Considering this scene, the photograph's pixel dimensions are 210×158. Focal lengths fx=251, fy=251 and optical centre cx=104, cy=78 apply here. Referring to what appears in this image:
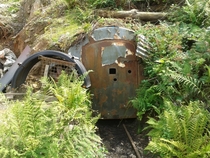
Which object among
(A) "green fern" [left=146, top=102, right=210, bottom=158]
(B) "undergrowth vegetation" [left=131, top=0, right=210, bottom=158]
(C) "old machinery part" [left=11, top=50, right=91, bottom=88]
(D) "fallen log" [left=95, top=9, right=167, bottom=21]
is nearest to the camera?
(A) "green fern" [left=146, top=102, right=210, bottom=158]

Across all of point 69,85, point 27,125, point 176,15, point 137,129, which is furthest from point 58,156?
point 176,15

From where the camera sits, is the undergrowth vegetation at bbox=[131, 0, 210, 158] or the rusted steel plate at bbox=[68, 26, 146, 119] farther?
the rusted steel plate at bbox=[68, 26, 146, 119]

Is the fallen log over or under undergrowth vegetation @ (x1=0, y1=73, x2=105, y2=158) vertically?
over

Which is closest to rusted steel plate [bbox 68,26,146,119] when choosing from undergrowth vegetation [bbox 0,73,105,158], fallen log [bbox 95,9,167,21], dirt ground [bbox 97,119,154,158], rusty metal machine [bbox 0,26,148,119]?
rusty metal machine [bbox 0,26,148,119]

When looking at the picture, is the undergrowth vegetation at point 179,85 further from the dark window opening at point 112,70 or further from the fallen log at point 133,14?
the dark window opening at point 112,70

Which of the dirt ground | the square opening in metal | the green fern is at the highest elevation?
the square opening in metal

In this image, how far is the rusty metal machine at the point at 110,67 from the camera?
5375mm

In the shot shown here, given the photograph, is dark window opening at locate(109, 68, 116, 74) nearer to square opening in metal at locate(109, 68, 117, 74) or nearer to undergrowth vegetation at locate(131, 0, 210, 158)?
square opening in metal at locate(109, 68, 117, 74)

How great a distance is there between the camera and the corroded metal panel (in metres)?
5.38

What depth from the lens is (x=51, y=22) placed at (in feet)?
22.1

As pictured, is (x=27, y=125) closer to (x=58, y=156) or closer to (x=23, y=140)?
(x=23, y=140)

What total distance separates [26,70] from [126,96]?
2.24 metres

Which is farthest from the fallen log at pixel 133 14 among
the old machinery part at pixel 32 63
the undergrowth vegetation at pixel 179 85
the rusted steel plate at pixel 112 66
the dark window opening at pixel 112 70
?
the old machinery part at pixel 32 63

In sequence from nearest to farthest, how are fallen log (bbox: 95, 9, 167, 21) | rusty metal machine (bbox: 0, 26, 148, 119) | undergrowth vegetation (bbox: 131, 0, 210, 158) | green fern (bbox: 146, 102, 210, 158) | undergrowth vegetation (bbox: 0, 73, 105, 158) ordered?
undergrowth vegetation (bbox: 0, 73, 105, 158) < green fern (bbox: 146, 102, 210, 158) < undergrowth vegetation (bbox: 131, 0, 210, 158) < rusty metal machine (bbox: 0, 26, 148, 119) < fallen log (bbox: 95, 9, 167, 21)
